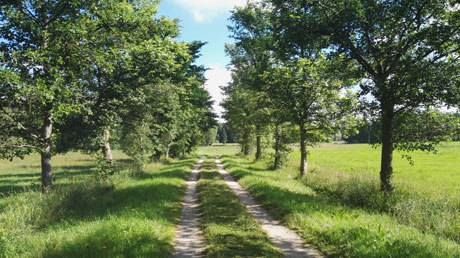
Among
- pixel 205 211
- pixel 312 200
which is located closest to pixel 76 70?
pixel 205 211

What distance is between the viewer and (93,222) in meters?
8.16

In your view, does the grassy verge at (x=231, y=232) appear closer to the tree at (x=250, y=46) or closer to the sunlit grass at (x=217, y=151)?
the tree at (x=250, y=46)

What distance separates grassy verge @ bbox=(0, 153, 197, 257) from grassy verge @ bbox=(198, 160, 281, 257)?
1.15 meters

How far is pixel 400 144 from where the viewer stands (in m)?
10.8

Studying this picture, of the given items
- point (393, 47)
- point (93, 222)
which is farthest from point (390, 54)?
point (93, 222)

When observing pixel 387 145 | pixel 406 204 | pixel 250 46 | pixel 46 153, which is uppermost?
pixel 250 46

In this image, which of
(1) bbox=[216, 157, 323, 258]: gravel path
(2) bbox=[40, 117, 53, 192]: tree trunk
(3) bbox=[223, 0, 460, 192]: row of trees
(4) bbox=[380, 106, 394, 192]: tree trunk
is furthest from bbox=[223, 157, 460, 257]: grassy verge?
(2) bbox=[40, 117, 53, 192]: tree trunk

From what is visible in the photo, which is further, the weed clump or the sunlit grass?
the sunlit grass

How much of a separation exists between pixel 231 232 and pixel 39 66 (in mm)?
10481

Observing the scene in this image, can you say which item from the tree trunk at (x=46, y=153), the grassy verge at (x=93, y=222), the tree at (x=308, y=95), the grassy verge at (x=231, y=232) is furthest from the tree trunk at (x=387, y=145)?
the tree trunk at (x=46, y=153)

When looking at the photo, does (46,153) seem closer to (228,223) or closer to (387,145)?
(228,223)

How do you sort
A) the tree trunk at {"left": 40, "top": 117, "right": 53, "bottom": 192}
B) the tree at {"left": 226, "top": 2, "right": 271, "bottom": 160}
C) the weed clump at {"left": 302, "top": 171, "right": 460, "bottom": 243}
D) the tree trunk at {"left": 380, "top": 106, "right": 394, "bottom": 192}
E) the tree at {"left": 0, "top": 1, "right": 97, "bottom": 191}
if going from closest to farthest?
the weed clump at {"left": 302, "top": 171, "right": 460, "bottom": 243}, the tree at {"left": 0, "top": 1, "right": 97, "bottom": 191}, the tree trunk at {"left": 380, "top": 106, "right": 394, "bottom": 192}, the tree trunk at {"left": 40, "top": 117, "right": 53, "bottom": 192}, the tree at {"left": 226, "top": 2, "right": 271, "bottom": 160}

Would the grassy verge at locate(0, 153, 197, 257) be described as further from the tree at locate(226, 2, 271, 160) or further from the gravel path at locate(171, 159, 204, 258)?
the tree at locate(226, 2, 271, 160)

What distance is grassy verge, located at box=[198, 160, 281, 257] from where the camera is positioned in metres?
6.36
